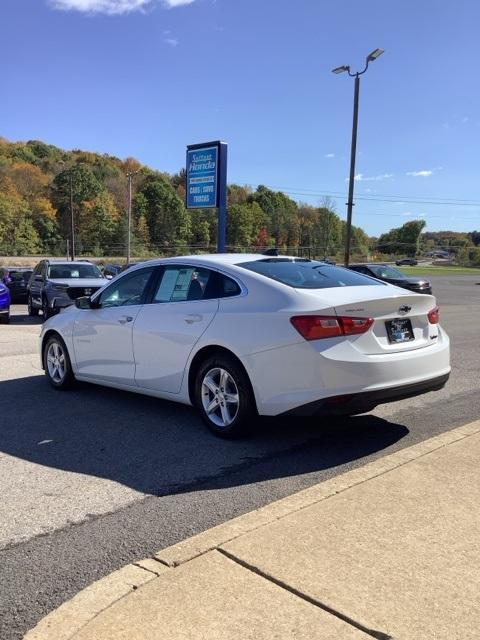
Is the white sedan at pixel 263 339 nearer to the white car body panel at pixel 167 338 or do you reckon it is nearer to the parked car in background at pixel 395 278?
the white car body panel at pixel 167 338

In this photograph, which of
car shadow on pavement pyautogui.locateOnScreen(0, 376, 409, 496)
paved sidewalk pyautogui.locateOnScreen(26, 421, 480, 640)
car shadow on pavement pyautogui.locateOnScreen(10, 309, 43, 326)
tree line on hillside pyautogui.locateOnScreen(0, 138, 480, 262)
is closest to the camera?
paved sidewalk pyautogui.locateOnScreen(26, 421, 480, 640)

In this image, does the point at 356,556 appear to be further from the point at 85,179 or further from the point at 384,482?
the point at 85,179

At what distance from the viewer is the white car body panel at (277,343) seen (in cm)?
452

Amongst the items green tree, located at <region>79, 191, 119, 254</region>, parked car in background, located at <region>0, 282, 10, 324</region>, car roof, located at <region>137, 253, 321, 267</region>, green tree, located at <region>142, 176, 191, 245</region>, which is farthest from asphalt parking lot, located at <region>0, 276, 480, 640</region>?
green tree, located at <region>142, 176, 191, 245</region>

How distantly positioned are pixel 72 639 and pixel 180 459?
7.44 ft

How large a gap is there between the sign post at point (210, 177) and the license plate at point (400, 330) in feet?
37.6

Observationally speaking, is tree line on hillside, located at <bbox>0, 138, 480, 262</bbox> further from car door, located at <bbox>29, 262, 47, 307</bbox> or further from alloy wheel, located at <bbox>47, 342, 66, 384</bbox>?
alloy wheel, located at <bbox>47, 342, 66, 384</bbox>

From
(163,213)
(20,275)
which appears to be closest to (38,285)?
(20,275)

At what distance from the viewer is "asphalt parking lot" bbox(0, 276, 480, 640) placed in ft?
10.3

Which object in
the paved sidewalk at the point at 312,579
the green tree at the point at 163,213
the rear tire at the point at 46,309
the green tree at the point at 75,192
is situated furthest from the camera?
the green tree at the point at 163,213

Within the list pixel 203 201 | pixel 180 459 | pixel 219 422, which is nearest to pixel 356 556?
pixel 180 459

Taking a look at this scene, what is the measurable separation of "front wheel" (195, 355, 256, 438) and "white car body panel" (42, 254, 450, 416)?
0.12 meters

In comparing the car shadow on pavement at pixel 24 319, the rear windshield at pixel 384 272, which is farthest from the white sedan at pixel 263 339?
the rear windshield at pixel 384 272

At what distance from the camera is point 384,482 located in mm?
3945
